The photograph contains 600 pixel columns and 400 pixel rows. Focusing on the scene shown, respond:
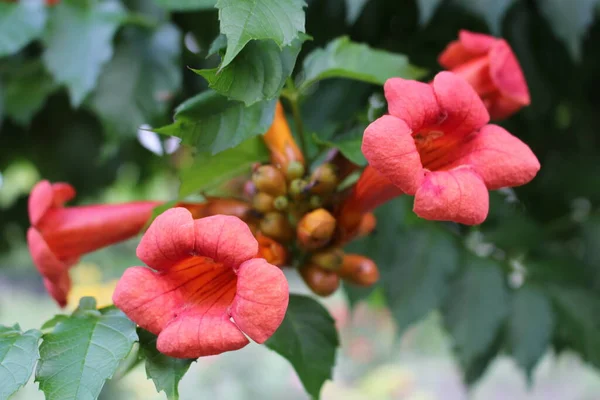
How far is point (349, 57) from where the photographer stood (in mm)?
1165

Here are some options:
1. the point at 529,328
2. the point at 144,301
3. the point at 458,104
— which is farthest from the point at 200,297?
the point at 529,328

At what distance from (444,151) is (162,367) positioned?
0.62 m

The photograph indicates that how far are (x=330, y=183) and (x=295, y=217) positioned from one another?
110 mm

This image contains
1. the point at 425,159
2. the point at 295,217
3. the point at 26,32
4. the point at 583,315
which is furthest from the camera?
the point at 583,315

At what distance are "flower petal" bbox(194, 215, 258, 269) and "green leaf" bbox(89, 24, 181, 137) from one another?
0.91 m

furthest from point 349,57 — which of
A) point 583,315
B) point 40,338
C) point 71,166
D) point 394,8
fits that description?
point 71,166

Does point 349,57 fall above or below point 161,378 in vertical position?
above

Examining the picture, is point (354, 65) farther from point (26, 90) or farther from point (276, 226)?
point (26, 90)

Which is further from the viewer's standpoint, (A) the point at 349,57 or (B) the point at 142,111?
(B) the point at 142,111

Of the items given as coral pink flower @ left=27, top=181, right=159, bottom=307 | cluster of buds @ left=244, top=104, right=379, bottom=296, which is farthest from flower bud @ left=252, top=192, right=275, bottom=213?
coral pink flower @ left=27, top=181, right=159, bottom=307

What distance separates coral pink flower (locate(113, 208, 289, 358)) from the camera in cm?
82

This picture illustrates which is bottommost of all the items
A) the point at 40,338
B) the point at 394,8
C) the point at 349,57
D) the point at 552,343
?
the point at 552,343

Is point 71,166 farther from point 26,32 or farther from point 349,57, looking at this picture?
point 349,57

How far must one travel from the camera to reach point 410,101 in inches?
36.1
